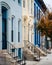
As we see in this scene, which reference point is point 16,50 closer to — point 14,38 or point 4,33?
point 14,38

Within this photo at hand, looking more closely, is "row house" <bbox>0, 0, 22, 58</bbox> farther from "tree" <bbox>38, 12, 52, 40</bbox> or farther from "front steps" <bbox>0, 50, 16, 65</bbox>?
"tree" <bbox>38, 12, 52, 40</bbox>

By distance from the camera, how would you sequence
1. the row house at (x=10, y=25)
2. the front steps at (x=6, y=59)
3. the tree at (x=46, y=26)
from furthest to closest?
the tree at (x=46, y=26), the row house at (x=10, y=25), the front steps at (x=6, y=59)

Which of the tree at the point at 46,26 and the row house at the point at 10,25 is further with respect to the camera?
the tree at the point at 46,26

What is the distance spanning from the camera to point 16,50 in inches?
1045

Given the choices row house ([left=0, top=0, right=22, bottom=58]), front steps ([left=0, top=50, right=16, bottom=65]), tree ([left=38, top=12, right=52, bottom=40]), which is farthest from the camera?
tree ([left=38, top=12, right=52, bottom=40])

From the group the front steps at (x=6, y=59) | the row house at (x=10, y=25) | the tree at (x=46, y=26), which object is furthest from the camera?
the tree at (x=46, y=26)

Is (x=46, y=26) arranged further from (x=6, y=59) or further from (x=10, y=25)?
(x=6, y=59)

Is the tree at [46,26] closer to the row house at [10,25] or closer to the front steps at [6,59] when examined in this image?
the row house at [10,25]

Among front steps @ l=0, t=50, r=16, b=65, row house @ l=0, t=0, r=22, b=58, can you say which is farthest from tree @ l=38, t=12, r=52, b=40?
front steps @ l=0, t=50, r=16, b=65

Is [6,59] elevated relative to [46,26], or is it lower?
lower

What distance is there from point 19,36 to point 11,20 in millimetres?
3460

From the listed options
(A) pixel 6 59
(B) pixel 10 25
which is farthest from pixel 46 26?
(A) pixel 6 59

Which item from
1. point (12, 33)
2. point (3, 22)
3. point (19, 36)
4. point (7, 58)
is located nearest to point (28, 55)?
point (19, 36)

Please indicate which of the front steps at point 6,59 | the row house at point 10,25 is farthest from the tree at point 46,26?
the front steps at point 6,59
